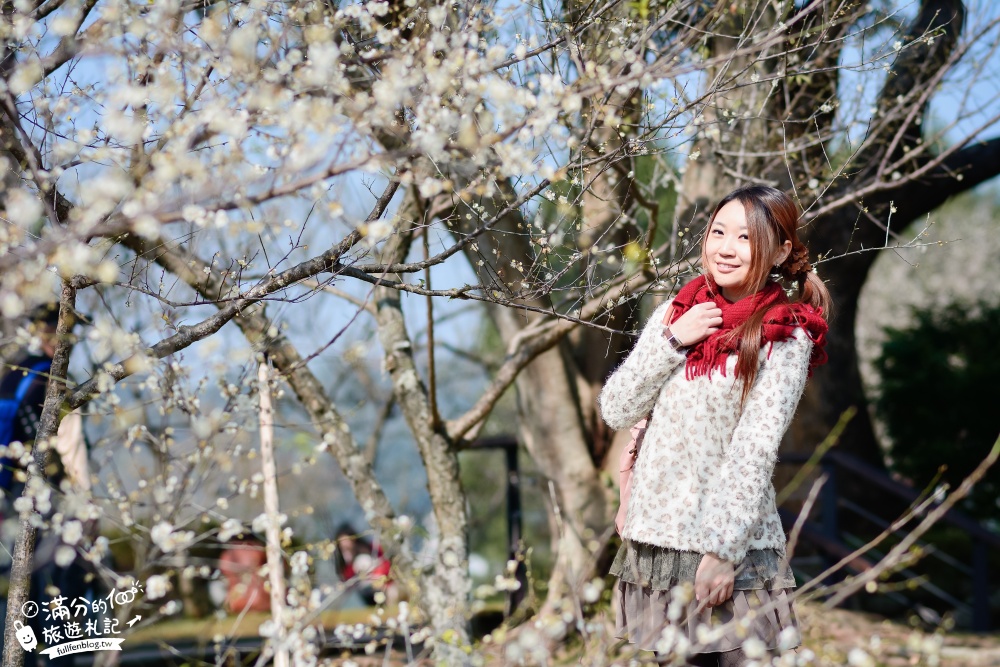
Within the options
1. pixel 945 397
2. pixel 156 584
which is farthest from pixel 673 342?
pixel 945 397

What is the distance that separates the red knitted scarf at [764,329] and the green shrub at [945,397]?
548cm

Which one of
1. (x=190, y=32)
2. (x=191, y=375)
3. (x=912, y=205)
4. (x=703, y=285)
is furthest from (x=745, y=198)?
(x=912, y=205)

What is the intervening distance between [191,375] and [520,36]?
1485 mm

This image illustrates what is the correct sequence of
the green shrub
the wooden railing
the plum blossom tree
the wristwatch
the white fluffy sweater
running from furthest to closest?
the green shrub → the wooden railing → the wristwatch → the white fluffy sweater → the plum blossom tree

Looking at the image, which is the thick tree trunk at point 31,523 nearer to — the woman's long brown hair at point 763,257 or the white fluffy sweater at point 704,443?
the white fluffy sweater at point 704,443

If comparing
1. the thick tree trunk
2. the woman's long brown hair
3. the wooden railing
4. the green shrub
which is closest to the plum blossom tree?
the thick tree trunk

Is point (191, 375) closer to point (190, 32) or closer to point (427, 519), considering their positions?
point (190, 32)

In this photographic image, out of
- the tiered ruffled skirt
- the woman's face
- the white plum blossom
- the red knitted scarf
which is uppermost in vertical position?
the woman's face

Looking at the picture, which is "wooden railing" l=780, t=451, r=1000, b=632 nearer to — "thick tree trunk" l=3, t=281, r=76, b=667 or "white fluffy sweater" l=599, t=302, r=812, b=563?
"white fluffy sweater" l=599, t=302, r=812, b=563

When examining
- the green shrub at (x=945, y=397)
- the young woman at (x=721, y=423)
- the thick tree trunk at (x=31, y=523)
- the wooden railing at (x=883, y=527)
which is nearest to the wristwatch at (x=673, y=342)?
the young woman at (x=721, y=423)

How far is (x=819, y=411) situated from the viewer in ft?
19.9

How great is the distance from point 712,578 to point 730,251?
2.51ft

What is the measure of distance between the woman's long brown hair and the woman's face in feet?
0.05

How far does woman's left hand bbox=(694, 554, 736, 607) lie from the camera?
189 cm
